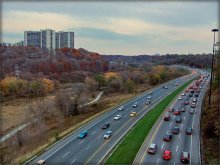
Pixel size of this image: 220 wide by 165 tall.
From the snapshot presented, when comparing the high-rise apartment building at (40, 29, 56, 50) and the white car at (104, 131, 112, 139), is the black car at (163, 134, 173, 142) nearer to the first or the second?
the white car at (104, 131, 112, 139)

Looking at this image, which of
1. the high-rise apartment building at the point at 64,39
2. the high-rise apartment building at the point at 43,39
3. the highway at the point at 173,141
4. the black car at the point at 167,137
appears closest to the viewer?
the highway at the point at 173,141

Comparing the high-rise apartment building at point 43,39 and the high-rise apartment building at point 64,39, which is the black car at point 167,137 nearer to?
Result: the high-rise apartment building at point 43,39

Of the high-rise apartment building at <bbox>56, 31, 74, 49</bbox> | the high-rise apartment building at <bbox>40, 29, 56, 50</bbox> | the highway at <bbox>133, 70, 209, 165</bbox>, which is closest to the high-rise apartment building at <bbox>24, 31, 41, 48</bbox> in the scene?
the high-rise apartment building at <bbox>40, 29, 56, 50</bbox>

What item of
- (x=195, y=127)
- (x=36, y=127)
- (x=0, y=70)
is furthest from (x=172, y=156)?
(x=0, y=70)

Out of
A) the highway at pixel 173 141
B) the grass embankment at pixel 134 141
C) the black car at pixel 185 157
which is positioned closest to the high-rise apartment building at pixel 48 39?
the grass embankment at pixel 134 141

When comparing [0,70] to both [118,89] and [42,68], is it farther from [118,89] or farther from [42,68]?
[118,89]
